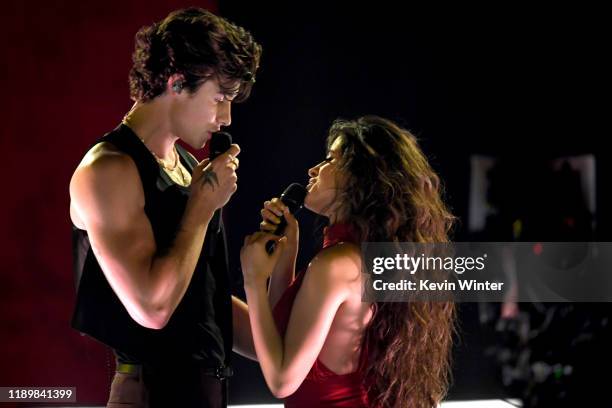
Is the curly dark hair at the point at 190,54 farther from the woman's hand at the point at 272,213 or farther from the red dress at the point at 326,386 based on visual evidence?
the red dress at the point at 326,386

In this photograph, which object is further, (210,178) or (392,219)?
(392,219)

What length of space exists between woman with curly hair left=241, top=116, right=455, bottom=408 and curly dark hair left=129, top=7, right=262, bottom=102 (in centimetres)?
33

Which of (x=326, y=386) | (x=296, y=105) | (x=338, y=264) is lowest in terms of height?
(x=326, y=386)

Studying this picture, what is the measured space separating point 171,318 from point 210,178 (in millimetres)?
337

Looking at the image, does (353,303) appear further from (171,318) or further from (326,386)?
(171,318)

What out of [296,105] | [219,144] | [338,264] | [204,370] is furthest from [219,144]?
[296,105]

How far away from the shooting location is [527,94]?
347 cm

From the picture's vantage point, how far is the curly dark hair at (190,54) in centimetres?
182

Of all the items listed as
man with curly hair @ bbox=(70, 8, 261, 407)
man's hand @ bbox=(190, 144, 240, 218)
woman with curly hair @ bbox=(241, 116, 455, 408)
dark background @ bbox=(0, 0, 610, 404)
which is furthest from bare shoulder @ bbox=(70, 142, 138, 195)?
dark background @ bbox=(0, 0, 610, 404)

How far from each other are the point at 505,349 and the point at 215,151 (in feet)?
7.17

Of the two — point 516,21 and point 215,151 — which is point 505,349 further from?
point 215,151

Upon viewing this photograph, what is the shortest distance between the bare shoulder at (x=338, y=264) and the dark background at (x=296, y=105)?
1.33 metres

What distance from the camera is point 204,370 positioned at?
1768 mm

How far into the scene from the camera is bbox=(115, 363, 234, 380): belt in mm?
1712
